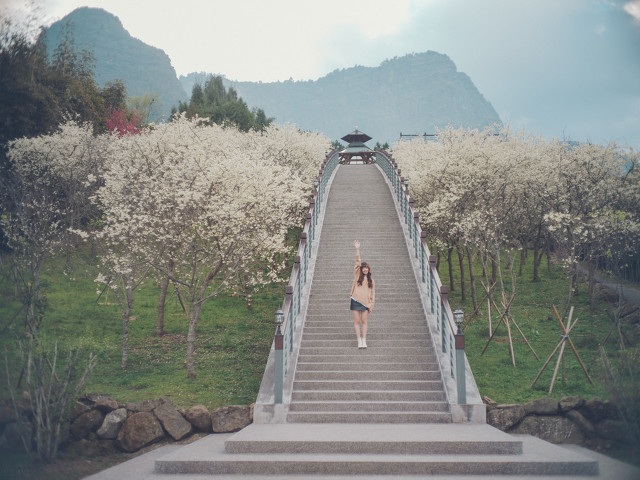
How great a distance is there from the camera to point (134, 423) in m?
10.8

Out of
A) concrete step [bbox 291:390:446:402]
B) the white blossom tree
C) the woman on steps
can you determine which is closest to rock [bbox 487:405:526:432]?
concrete step [bbox 291:390:446:402]

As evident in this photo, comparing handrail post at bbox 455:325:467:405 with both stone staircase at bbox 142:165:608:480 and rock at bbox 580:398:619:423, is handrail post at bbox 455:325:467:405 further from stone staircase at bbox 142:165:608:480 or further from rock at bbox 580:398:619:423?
rock at bbox 580:398:619:423

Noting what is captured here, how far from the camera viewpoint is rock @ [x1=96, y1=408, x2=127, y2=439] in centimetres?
1070

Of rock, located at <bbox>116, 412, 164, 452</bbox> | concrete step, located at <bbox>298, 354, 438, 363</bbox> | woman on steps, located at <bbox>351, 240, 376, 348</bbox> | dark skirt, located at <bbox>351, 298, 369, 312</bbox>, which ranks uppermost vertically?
woman on steps, located at <bbox>351, 240, 376, 348</bbox>

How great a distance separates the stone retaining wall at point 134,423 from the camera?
10602 millimetres

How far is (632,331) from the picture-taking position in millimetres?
16859

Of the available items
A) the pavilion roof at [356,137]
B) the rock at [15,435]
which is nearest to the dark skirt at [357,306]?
the rock at [15,435]

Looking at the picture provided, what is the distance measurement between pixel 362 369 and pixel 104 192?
14.1 metres

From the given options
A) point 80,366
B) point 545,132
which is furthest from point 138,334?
point 545,132

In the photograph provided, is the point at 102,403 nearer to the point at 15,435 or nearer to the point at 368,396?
the point at 15,435

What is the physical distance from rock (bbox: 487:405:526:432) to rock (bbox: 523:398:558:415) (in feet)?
0.98

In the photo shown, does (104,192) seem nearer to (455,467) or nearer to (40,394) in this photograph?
(40,394)

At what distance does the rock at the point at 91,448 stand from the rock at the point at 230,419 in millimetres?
1972

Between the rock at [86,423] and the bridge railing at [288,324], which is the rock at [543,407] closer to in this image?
the bridge railing at [288,324]
